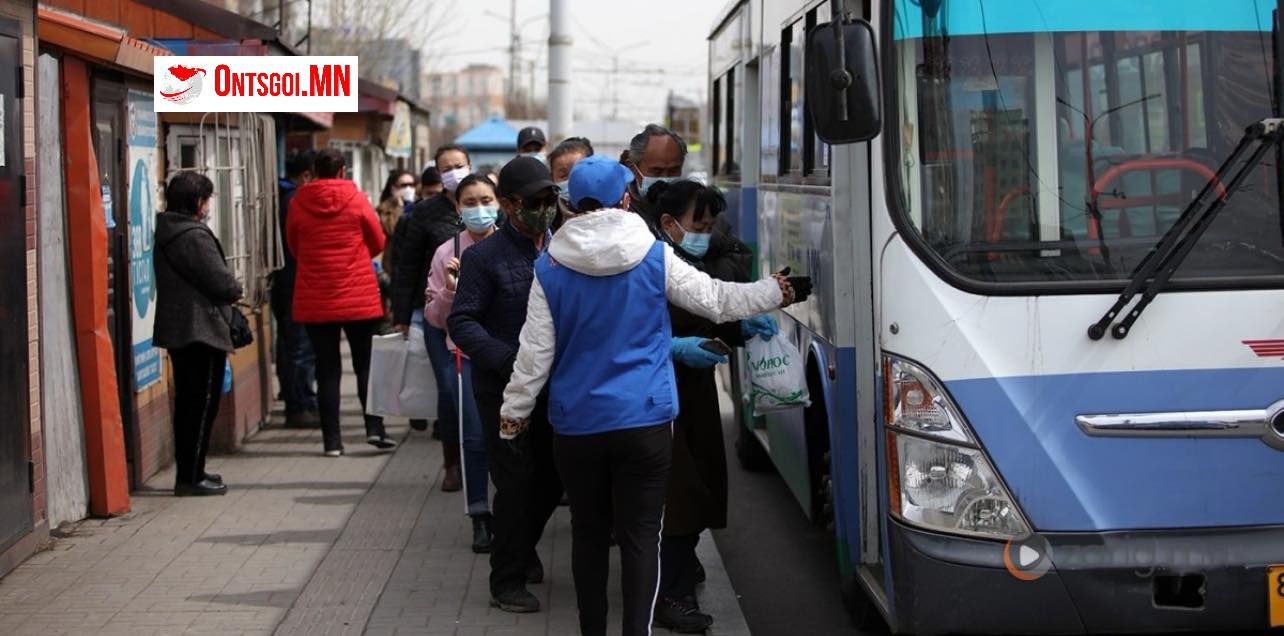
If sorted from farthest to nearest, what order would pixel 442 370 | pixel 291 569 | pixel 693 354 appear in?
pixel 442 370
pixel 291 569
pixel 693 354

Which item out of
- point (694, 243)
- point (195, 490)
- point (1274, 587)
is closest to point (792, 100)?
point (694, 243)

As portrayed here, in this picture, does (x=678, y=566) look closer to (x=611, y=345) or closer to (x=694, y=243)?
(x=694, y=243)

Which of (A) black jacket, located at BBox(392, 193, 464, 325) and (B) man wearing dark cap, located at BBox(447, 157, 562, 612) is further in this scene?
(A) black jacket, located at BBox(392, 193, 464, 325)

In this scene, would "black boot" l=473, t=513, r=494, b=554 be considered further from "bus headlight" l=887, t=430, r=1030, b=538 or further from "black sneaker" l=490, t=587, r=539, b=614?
"bus headlight" l=887, t=430, r=1030, b=538

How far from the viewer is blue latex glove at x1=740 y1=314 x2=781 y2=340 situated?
5.89 meters

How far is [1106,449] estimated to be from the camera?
190 inches

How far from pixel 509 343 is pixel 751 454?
4067mm

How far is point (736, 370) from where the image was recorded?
1029 centimetres

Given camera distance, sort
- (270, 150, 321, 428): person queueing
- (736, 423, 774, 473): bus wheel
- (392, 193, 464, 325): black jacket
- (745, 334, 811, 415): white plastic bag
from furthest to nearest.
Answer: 1. (270, 150, 321, 428): person queueing
2. (736, 423, 774, 473): bus wheel
3. (392, 193, 464, 325): black jacket
4. (745, 334, 811, 415): white plastic bag

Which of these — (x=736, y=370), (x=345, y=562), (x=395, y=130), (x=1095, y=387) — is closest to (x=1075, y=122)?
(x=1095, y=387)

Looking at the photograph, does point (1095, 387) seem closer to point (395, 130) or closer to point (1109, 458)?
point (1109, 458)

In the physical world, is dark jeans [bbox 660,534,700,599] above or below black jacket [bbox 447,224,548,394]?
A: below

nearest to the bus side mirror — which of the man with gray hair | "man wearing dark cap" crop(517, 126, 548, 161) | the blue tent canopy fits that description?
the man with gray hair

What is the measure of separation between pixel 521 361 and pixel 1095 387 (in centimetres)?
178
